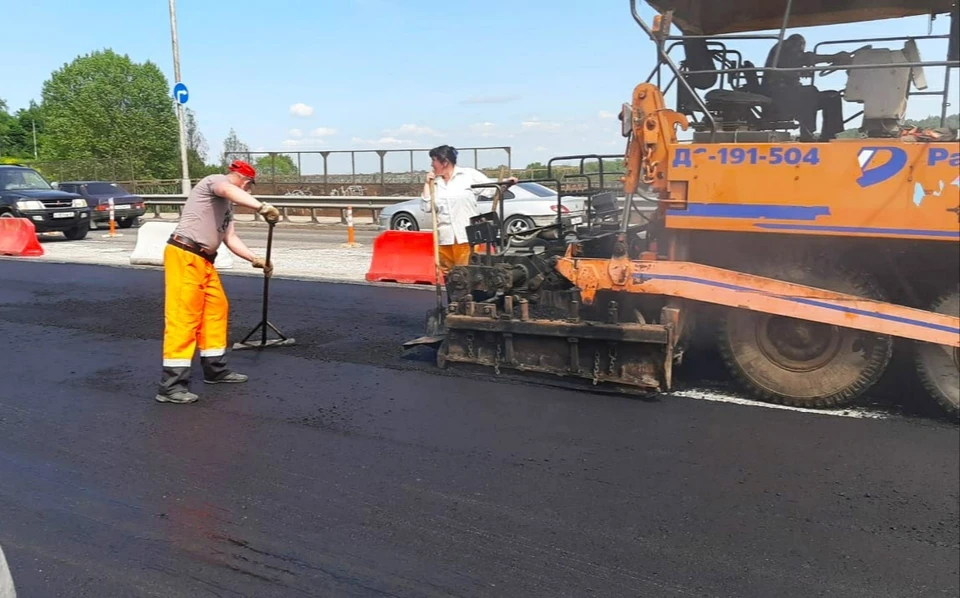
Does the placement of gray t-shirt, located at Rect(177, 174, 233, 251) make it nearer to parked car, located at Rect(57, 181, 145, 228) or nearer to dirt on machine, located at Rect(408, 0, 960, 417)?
dirt on machine, located at Rect(408, 0, 960, 417)

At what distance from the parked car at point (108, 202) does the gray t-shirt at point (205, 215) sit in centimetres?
1716

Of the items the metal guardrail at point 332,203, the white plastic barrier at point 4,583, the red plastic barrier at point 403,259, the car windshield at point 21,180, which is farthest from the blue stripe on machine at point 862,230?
the car windshield at point 21,180

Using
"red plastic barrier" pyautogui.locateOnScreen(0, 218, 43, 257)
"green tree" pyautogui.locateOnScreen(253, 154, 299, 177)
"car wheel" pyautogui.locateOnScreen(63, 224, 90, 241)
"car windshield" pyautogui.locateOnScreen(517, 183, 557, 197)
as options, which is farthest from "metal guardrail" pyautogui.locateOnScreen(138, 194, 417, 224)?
"red plastic barrier" pyautogui.locateOnScreen(0, 218, 43, 257)

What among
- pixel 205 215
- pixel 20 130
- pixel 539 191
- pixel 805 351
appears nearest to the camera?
pixel 805 351

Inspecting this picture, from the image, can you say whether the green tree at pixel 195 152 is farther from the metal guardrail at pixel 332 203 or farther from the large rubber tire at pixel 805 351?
the large rubber tire at pixel 805 351

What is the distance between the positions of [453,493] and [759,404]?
218 centimetres

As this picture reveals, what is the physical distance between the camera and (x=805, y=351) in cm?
482

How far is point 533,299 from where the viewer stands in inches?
224

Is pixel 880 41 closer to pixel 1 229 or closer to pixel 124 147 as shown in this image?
pixel 1 229

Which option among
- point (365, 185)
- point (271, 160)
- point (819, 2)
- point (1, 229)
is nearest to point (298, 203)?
point (365, 185)

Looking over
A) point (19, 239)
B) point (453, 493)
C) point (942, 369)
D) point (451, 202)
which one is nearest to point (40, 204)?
point (19, 239)

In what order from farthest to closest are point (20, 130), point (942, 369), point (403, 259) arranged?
point (20, 130)
point (403, 259)
point (942, 369)

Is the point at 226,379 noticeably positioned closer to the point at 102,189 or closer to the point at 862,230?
the point at 862,230

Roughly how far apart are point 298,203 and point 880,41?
2020 cm
